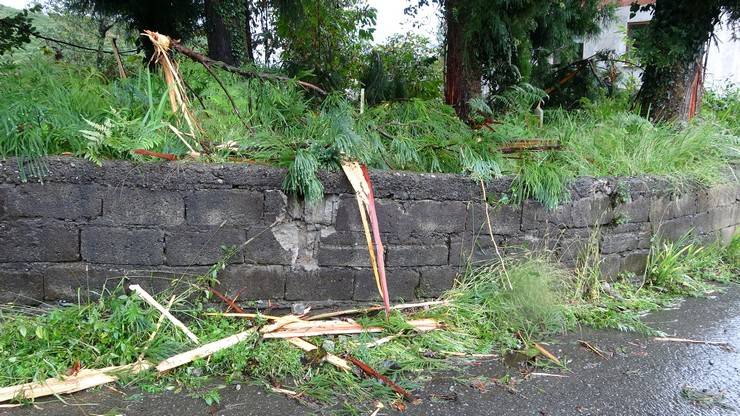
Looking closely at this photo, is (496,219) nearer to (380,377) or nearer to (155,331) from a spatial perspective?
(380,377)

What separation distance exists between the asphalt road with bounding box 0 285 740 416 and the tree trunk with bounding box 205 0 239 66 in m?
4.92

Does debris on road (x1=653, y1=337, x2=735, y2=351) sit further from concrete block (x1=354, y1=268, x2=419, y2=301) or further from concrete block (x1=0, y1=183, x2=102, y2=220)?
concrete block (x1=0, y1=183, x2=102, y2=220)

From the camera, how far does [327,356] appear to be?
2830 mm

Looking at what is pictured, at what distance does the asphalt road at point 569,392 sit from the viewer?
242 centimetres

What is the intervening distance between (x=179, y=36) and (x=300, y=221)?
14.0 ft

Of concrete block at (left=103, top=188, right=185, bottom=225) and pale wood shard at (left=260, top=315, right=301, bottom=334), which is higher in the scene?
concrete block at (left=103, top=188, right=185, bottom=225)

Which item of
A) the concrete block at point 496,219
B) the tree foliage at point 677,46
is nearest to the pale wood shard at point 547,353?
the concrete block at point 496,219

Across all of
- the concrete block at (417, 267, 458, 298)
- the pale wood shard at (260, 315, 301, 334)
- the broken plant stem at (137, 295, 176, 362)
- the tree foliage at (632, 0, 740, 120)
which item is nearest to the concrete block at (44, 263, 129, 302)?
the broken plant stem at (137, 295, 176, 362)

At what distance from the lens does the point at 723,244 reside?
5.30 metres

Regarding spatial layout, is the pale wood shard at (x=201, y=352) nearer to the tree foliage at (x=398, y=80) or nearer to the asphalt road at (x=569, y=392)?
the asphalt road at (x=569, y=392)

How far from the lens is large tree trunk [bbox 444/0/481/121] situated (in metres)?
5.51

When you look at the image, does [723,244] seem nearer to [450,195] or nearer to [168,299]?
[450,195]

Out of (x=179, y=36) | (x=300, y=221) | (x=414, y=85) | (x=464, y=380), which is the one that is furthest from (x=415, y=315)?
(x=179, y=36)

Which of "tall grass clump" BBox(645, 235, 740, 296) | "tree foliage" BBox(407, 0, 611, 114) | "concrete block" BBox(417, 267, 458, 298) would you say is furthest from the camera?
"tree foliage" BBox(407, 0, 611, 114)
